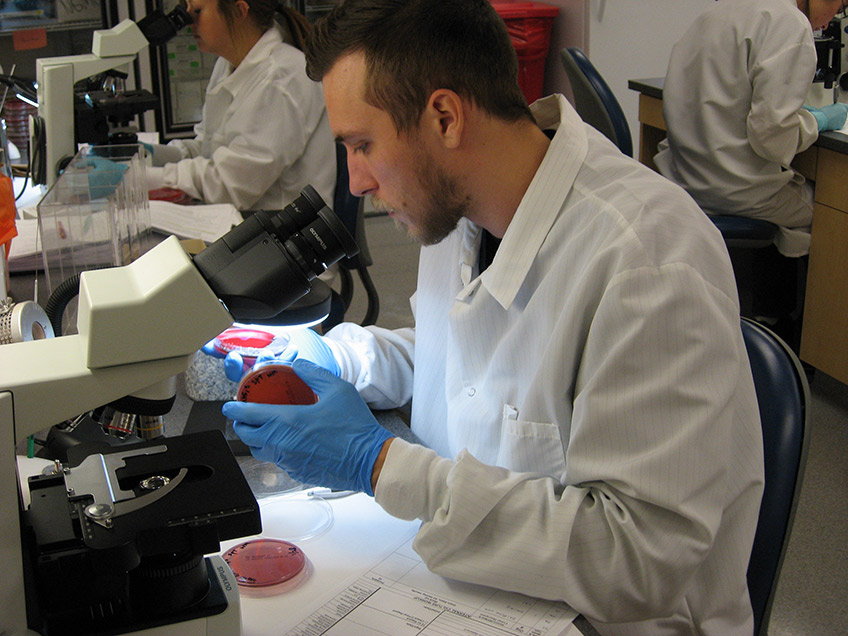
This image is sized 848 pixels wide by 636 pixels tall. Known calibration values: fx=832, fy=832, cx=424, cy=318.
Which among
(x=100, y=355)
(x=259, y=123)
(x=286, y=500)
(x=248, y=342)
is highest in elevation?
(x=100, y=355)

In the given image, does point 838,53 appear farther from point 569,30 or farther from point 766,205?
A: point 569,30

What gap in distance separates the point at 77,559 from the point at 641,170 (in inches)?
31.1

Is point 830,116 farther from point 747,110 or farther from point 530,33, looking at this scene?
point 530,33

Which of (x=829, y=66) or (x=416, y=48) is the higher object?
(x=416, y=48)

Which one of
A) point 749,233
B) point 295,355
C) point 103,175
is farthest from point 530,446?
point 749,233

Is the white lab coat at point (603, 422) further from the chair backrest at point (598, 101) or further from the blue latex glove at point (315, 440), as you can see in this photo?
the chair backrest at point (598, 101)

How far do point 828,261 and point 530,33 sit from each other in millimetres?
2420

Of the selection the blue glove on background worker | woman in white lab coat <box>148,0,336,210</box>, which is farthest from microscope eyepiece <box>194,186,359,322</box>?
the blue glove on background worker

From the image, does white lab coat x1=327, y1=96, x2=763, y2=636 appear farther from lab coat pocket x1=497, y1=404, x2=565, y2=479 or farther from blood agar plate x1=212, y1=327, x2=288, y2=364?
blood agar plate x1=212, y1=327, x2=288, y2=364

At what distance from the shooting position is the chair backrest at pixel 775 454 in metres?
1.02

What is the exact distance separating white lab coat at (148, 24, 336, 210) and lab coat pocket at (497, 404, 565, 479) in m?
1.44

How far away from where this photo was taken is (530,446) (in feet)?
3.45

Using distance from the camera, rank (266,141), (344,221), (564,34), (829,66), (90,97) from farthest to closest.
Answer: (564,34) → (829,66) → (266,141) → (344,221) → (90,97)

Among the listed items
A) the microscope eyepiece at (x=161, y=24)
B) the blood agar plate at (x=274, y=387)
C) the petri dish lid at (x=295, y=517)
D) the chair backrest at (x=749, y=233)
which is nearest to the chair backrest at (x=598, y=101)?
the chair backrest at (x=749, y=233)
